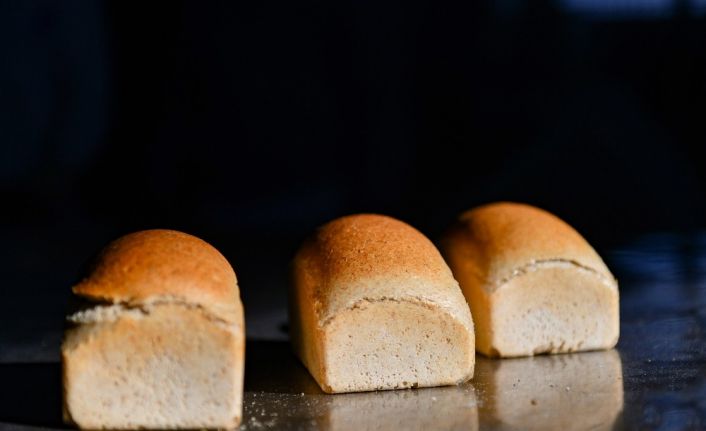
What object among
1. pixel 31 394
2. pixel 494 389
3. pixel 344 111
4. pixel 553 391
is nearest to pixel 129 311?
pixel 31 394

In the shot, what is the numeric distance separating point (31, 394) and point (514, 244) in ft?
4.14

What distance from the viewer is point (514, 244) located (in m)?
2.69

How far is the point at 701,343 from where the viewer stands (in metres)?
2.79

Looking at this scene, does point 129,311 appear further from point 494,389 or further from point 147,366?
point 494,389

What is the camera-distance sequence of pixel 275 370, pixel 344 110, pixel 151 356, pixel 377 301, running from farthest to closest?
pixel 344 110 → pixel 275 370 → pixel 377 301 → pixel 151 356

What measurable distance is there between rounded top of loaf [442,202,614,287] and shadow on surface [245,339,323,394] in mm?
534

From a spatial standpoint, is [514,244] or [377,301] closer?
[377,301]

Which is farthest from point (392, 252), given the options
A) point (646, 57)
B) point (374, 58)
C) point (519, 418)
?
point (646, 57)

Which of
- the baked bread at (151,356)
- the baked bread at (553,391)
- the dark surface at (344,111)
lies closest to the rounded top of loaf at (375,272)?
the baked bread at (553,391)

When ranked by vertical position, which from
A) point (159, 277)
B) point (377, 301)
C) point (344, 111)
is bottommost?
point (377, 301)

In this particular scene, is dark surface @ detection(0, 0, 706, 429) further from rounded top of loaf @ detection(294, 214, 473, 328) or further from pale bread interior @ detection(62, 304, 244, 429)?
pale bread interior @ detection(62, 304, 244, 429)

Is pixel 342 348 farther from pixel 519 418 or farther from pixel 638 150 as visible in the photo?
pixel 638 150

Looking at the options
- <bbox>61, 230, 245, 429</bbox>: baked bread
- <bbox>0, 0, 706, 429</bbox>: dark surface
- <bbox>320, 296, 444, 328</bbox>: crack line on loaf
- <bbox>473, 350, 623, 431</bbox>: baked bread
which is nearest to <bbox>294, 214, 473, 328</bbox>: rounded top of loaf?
<bbox>320, 296, 444, 328</bbox>: crack line on loaf

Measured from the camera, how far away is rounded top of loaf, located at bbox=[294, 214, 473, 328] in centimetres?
235
